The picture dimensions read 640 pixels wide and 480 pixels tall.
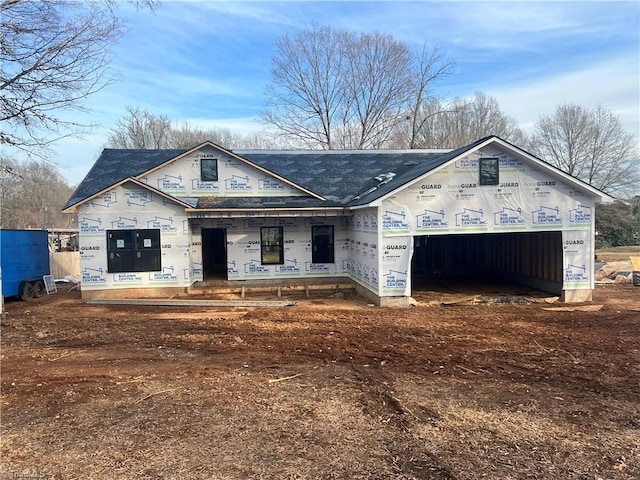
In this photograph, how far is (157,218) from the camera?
15.5m

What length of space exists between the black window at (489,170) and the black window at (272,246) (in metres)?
7.32

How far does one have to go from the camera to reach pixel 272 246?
56.6 ft

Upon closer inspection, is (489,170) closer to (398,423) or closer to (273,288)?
(273,288)

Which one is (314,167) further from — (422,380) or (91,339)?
(422,380)

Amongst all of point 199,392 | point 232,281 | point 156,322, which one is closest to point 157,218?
point 232,281

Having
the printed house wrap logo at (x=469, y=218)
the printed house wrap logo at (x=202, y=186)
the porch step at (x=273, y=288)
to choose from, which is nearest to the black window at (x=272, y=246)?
the porch step at (x=273, y=288)

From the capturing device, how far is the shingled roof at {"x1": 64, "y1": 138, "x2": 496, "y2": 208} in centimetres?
1691

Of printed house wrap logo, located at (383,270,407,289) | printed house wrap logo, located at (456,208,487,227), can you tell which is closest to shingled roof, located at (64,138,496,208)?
printed house wrap logo, located at (383,270,407,289)

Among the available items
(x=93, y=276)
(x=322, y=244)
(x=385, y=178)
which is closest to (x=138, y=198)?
(x=93, y=276)

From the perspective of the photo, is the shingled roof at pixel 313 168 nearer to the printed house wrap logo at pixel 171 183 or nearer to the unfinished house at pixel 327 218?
the unfinished house at pixel 327 218

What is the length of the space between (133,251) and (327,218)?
22.4ft

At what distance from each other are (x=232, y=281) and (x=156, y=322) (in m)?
5.28

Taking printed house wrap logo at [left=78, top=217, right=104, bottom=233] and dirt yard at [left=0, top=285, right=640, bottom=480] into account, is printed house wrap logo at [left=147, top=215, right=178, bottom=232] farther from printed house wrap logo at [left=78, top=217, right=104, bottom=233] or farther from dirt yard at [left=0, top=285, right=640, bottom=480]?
dirt yard at [left=0, top=285, right=640, bottom=480]

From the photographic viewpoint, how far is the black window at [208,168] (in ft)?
55.4
